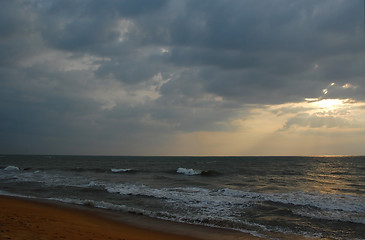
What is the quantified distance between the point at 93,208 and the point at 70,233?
615 centimetres

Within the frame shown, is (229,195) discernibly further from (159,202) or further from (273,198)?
(159,202)

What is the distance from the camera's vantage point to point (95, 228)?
9.95 metres

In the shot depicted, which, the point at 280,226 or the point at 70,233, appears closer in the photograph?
the point at 70,233

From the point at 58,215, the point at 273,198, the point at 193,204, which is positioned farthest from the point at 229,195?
the point at 58,215

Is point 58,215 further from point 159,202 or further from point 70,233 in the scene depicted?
point 159,202

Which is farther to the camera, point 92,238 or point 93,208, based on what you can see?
point 93,208

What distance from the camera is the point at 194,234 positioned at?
998 cm

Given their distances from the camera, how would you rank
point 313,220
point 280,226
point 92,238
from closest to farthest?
point 92,238
point 280,226
point 313,220

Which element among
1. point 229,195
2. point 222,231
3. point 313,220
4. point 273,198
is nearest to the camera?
point 222,231

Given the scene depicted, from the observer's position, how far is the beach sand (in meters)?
8.03

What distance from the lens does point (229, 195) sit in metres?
19.0

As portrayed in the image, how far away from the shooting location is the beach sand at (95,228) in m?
8.03

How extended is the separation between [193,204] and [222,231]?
5.38m

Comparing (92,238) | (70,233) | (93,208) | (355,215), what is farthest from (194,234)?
(355,215)
